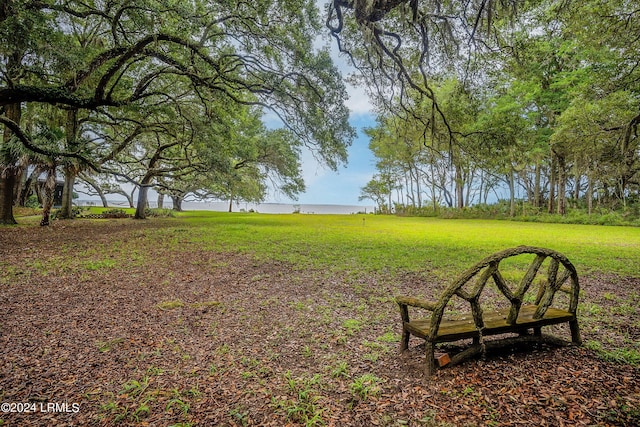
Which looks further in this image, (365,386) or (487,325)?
(487,325)

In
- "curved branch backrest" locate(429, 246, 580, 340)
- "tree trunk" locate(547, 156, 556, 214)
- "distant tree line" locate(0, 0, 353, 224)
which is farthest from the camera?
"tree trunk" locate(547, 156, 556, 214)

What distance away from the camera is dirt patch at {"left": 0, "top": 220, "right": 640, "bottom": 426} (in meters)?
2.26

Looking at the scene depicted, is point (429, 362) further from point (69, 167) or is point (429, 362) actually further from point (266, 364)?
point (69, 167)

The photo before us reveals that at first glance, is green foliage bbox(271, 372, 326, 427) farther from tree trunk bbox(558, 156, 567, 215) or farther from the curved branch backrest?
tree trunk bbox(558, 156, 567, 215)

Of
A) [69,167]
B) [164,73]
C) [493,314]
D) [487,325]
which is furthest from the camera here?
[69,167]

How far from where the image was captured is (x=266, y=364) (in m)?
3.00

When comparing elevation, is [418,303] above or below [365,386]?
above

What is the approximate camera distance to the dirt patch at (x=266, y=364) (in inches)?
88.8

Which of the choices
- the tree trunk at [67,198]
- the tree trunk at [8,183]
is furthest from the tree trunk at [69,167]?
the tree trunk at [8,183]

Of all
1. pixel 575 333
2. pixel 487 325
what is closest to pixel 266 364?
pixel 487 325

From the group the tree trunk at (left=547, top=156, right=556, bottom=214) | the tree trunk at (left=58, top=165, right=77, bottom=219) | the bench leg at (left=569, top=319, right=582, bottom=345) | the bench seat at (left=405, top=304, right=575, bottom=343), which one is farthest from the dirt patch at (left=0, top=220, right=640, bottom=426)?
the tree trunk at (left=547, top=156, right=556, bottom=214)

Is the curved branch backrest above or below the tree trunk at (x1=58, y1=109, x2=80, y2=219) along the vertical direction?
below

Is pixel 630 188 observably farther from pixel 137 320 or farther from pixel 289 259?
pixel 137 320

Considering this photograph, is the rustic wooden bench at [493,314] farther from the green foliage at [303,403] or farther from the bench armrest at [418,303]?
the green foliage at [303,403]
